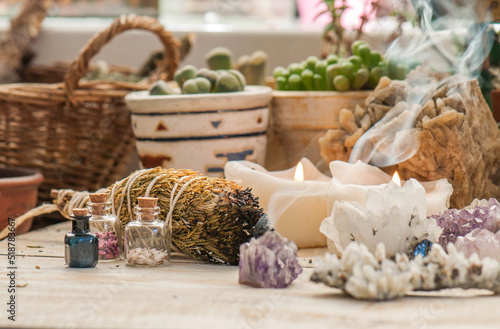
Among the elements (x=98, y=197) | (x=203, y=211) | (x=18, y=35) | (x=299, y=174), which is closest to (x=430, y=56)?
(x=299, y=174)

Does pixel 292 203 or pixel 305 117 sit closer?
pixel 292 203

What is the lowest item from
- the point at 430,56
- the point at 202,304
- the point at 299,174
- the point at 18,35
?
the point at 202,304

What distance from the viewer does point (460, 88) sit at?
3.71 ft

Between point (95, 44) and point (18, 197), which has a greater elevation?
point (95, 44)

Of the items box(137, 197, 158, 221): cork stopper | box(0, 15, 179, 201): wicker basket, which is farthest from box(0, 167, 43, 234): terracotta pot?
box(137, 197, 158, 221): cork stopper

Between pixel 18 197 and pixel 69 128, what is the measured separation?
10.4 inches

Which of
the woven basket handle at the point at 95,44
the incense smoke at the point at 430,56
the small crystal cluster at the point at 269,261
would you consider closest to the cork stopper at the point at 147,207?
the small crystal cluster at the point at 269,261

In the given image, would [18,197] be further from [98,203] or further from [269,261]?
[269,261]

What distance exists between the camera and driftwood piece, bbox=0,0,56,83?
205 cm

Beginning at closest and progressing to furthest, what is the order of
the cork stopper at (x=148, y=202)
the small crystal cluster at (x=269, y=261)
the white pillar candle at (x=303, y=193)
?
the small crystal cluster at (x=269, y=261) < the cork stopper at (x=148, y=202) < the white pillar candle at (x=303, y=193)

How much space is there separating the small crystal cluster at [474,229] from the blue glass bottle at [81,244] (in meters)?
0.51

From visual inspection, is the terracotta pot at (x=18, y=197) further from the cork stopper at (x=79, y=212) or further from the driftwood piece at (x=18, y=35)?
the driftwood piece at (x=18, y=35)

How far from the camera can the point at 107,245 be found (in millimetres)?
991

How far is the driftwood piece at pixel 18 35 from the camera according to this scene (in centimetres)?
205
